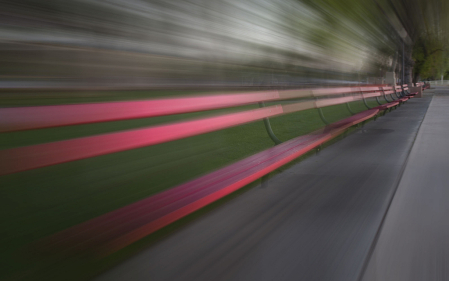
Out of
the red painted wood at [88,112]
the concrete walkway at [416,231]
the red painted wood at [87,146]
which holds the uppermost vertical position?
the red painted wood at [88,112]

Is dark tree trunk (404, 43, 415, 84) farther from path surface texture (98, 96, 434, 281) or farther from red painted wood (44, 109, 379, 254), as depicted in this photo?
red painted wood (44, 109, 379, 254)

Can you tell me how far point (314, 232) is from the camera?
2070 millimetres

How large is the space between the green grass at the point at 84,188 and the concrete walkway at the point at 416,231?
1.06 metres

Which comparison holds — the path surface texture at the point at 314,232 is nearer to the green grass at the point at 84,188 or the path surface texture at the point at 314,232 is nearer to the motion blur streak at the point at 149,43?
the green grass at the point at 84,188

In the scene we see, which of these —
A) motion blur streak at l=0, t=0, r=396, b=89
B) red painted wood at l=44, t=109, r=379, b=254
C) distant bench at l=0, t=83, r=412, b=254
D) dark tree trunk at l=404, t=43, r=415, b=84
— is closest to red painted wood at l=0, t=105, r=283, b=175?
distant bench at l=0, t=83, r=412, b=254

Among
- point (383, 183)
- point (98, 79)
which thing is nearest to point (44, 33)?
point (98, 79)

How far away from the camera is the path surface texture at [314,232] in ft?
5.52

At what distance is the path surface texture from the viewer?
5.52 feet

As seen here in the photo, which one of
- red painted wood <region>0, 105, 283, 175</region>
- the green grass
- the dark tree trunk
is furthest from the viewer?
the dark tree trunk

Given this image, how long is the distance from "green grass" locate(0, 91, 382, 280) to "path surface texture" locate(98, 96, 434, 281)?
21 cm

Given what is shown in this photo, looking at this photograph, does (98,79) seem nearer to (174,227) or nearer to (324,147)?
(174,227)

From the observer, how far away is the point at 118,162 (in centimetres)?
436

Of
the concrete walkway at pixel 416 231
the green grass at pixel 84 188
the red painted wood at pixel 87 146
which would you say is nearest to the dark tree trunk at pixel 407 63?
the green grass at pixel 84 188

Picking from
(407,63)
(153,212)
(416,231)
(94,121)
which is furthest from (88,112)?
(407,63)
